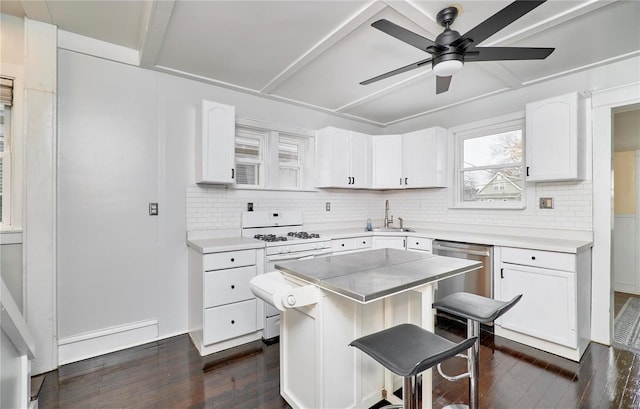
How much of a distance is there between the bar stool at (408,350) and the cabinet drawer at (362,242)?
7.25 feet

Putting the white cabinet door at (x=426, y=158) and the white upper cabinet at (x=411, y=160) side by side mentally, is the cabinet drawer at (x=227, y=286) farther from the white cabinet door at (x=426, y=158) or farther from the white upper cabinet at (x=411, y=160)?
the white cabinet door at (x=426, y=158)

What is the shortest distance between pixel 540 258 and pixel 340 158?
2.44 meters

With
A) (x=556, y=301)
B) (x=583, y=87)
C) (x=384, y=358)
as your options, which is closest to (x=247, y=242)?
(x=384, y=358)

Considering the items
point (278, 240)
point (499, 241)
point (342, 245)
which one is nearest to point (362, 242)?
point (342, 245)

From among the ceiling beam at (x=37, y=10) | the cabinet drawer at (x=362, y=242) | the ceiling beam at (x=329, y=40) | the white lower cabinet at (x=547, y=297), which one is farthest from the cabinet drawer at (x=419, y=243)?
the ceiling beam at (x=37, y=10)

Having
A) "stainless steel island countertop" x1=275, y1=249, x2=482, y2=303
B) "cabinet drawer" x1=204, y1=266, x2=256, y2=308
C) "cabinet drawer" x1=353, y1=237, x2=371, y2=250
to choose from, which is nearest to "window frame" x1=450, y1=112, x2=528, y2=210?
"cabinet drawer" x1=353, y1=237, x2=371, y2=250

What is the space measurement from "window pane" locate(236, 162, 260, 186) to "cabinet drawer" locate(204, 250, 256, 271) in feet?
3.48

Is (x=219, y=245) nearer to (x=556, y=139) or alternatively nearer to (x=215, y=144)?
(x=215, y=144)

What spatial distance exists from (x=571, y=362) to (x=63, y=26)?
4989mm

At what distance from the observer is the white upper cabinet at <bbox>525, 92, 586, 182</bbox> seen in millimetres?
2709

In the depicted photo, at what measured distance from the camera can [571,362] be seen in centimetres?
240

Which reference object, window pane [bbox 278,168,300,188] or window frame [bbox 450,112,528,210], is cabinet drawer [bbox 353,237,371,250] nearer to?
window pane [bbox 278,168,300,188]

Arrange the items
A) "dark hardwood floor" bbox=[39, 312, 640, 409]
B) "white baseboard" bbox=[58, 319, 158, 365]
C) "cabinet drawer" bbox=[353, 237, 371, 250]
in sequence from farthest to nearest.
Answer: "cabinet drawer" bbox=[353, 237, 371, 250]
"white baseboard" bbox=[58, 319, 158, 365]
"dark hardwood floor" bbox=[39, 312, 640, 409]

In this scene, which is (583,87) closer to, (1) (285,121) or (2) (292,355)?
(1) (285,121)
